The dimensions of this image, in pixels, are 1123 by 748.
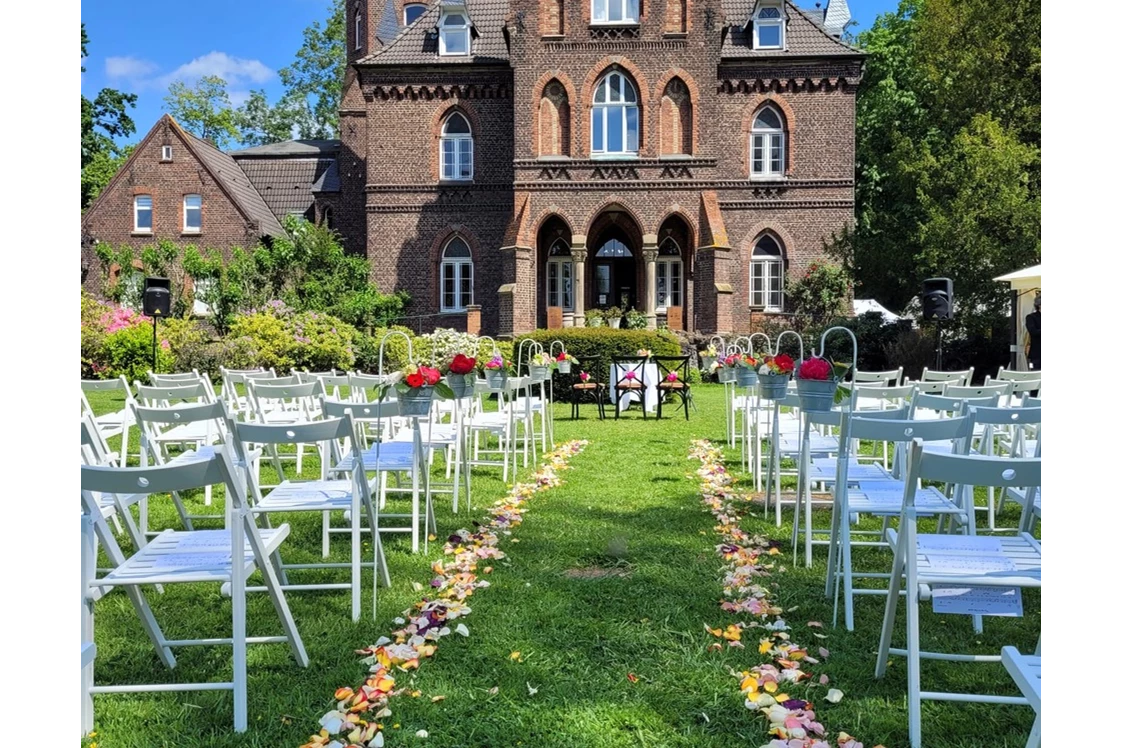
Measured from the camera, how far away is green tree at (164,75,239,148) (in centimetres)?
4884

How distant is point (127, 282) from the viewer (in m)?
26.5

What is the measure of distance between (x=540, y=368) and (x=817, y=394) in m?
4.92

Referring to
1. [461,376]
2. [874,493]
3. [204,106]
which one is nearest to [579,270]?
[461,376]

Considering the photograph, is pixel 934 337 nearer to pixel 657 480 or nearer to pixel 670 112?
pixel 670 112

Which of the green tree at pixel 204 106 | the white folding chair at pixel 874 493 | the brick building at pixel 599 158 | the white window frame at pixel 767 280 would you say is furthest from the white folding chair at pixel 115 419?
the green tree at pixel 204 106

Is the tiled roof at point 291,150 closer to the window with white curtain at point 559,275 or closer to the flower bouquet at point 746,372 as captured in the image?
the window with white curtain at point 559,275

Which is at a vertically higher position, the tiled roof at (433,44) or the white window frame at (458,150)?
the tiled roof at (433,44)

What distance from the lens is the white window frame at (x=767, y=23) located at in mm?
25547

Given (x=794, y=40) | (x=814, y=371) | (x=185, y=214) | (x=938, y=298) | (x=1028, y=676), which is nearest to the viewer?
(x=1028, y=676)

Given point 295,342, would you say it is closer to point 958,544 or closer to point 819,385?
Answer: point 819,385

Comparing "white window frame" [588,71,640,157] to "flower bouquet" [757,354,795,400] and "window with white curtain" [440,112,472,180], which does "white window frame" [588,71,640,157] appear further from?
"flower bouquet" [757,354,795,400]

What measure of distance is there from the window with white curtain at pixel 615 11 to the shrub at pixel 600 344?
10.5 meters

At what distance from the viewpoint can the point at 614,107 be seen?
79.4 ft
